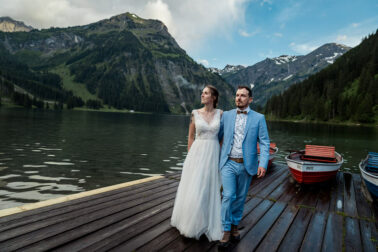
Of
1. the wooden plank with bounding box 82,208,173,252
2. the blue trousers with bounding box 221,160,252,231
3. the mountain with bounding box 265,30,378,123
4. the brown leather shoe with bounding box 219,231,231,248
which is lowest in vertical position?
the wooden plank with bounding box 82,208,173,252

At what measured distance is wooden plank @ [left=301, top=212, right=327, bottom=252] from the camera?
15.4ft

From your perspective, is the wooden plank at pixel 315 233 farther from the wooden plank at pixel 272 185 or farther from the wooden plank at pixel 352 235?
the wooden plank at pixel 272 185

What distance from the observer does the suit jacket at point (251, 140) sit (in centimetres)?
460

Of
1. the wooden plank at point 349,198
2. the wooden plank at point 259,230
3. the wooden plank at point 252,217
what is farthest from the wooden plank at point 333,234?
the wooden plank at point 252,217

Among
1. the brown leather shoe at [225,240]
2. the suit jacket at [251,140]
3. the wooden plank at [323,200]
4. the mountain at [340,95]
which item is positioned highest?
the mountain at [340,95]

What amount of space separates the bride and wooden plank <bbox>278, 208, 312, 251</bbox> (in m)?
1.43

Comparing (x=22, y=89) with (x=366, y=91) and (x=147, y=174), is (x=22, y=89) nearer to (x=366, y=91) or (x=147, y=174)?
(x=147, y=174)

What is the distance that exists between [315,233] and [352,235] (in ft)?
3.02

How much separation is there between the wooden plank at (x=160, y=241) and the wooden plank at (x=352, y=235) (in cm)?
367

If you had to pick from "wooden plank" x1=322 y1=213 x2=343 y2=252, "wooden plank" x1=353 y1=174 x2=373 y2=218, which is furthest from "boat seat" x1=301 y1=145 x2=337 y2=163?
"wooden plank" x1=322 y1=213 x2=343 y2=252

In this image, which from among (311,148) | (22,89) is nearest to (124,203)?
(311,148)

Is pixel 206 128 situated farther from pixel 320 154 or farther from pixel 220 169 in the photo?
pixel 320 154

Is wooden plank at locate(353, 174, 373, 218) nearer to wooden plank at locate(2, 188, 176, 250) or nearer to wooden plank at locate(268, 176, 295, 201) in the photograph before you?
wooden plank at locate(268, 176, 295, 201)

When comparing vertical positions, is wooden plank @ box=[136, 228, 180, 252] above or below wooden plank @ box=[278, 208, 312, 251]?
above
